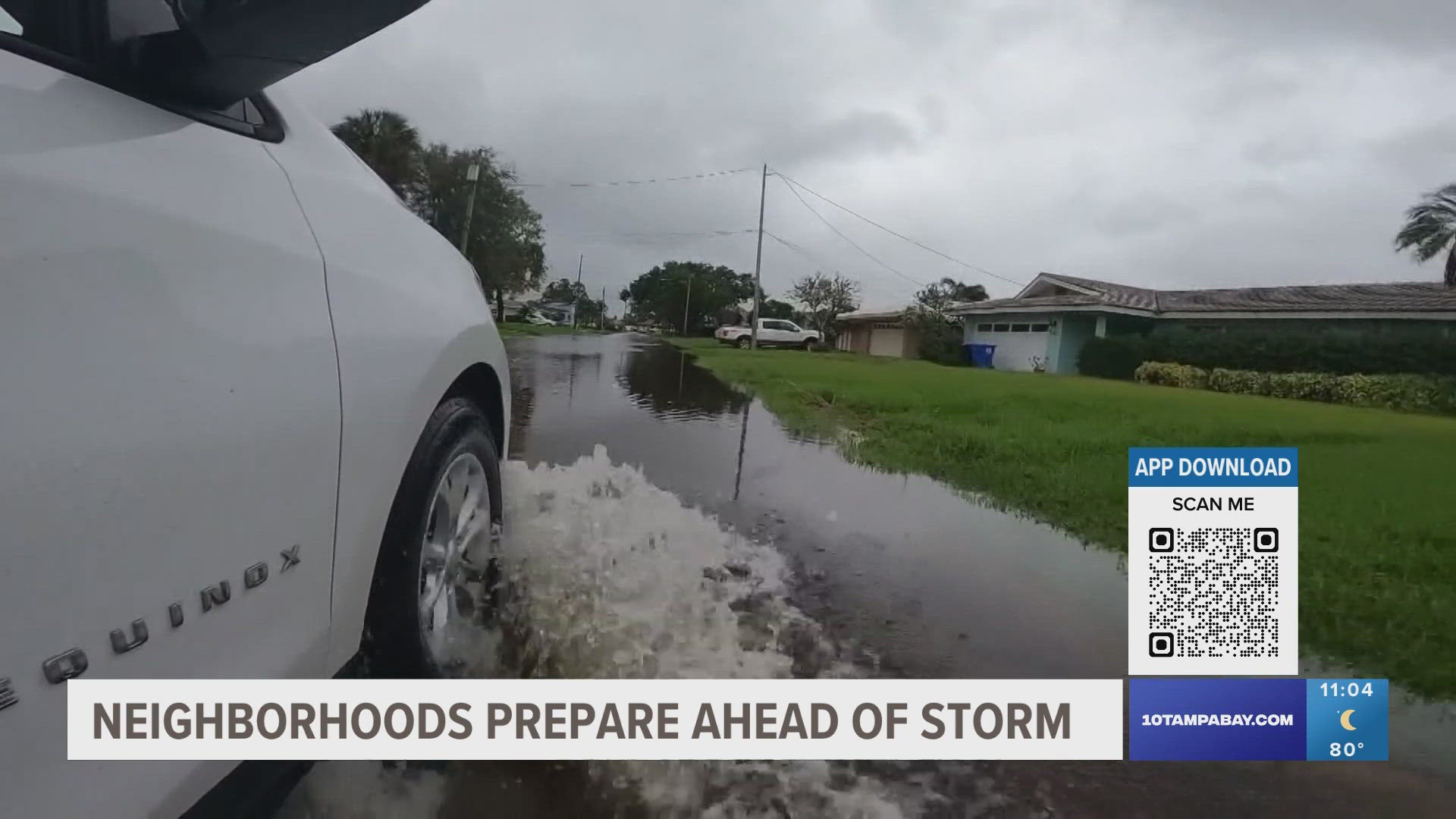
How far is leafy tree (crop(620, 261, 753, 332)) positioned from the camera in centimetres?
875

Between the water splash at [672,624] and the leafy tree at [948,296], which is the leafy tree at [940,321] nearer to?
the leafy tree at [948,296]

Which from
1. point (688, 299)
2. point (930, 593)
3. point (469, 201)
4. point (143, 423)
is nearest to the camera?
point (143, 423)

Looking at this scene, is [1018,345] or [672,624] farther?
[1018,345]

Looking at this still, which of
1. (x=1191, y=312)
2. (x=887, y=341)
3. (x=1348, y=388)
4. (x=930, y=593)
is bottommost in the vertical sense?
(x=930, y=593)

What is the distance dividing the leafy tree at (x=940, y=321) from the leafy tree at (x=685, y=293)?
6.68 m

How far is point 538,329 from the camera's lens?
26.2ft

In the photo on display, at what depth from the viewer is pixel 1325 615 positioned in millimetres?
3229

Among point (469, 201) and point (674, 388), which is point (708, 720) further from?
point (674, 388)

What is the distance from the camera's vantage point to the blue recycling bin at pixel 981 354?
1557cm

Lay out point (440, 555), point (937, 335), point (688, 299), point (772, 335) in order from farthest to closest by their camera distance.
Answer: point (772, 335) → point (937, 335) → point (688, 299) → point (440, 555)

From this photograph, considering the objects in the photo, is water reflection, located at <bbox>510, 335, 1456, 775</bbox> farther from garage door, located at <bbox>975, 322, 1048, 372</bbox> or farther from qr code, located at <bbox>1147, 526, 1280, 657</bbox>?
garage door, located at <bbox>975, 322, 1048, 372</bbox>

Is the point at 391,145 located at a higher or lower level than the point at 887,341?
lower

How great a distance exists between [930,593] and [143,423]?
3.01 meters

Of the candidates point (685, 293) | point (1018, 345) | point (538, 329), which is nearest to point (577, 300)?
point (538, 329)
